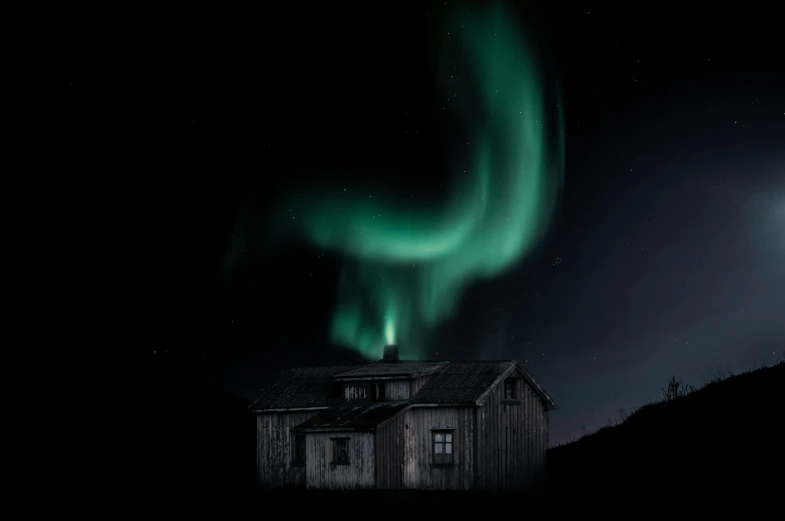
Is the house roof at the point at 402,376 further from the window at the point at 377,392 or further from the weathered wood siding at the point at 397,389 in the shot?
the window at the point at 377,392

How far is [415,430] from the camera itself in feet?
151

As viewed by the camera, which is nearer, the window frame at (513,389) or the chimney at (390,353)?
the window frame at (513,389)

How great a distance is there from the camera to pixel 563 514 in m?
32.6

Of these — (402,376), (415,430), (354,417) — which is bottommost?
(415,430)

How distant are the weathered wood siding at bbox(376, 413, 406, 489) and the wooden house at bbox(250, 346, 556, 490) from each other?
0.04m

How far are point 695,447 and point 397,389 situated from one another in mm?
12940

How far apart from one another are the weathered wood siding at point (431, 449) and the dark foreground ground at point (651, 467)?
178 cm

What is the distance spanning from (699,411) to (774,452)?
46.4ft

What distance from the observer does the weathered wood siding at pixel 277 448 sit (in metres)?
49.4

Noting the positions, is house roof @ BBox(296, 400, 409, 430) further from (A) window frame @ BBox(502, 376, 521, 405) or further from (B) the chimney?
(B) the chimney

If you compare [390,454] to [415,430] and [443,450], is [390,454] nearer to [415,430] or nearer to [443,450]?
[415,430]

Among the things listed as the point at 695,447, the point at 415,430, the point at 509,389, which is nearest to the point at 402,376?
the point at 415,430

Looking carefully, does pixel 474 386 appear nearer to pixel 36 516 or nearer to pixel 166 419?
Result: pixel 36 516

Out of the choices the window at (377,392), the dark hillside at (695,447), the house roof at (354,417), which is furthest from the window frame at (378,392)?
the dark hillside at (695,447)
